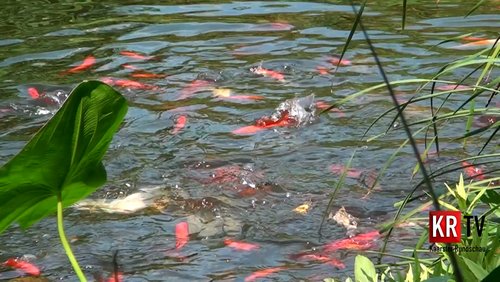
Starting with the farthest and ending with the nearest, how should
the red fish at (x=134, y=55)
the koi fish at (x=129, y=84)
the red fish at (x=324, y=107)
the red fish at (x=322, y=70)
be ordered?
the red fish at (x=134, y=55) < the red fish at (x=322, y=70) < the koi fish at (x=129, y=84) < the red fish at (x=324, y=107)

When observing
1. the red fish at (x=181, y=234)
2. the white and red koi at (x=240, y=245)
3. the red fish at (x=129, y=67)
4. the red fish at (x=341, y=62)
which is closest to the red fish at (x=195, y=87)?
the red fish at (x=129, y=67)

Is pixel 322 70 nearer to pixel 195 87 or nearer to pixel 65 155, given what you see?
pixel 195 87

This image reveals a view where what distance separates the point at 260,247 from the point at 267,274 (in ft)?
0.67

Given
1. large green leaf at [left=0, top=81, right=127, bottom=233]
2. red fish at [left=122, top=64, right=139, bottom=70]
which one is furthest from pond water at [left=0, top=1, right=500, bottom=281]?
large green leaf at [left=0, top=81, right=127, bottom=233]

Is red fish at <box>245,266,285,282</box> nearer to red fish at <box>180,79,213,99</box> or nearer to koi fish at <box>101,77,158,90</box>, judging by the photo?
red fish at <box>180,79,213,99</box>

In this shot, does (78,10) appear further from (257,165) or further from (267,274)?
(267,274)

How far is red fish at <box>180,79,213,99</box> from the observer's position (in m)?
4.82

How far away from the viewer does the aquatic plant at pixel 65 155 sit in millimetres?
1534

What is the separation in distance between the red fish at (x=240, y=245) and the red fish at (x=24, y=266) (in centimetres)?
62

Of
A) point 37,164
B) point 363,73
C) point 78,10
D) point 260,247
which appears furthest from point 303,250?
point 78,10

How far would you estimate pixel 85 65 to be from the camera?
210 inches

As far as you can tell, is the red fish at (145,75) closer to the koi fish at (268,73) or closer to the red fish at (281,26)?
the koi fish at (268,73)

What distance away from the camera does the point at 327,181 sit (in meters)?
3.69

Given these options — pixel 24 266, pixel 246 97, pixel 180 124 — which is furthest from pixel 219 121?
pixel 24 266
